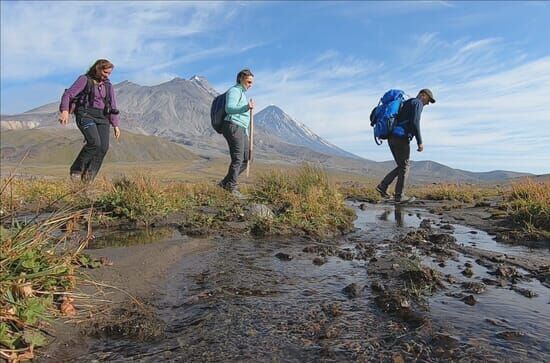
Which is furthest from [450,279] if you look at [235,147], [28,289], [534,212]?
[235,147]

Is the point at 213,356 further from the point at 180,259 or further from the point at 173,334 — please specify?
the point at 180,259

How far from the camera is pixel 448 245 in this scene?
18.9ft

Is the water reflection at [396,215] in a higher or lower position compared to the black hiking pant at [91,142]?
lower

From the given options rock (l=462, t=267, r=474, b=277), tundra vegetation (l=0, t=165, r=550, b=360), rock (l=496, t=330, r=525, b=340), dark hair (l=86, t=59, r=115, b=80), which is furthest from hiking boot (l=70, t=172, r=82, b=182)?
rock (l=496, t=330, r=525, b=340)

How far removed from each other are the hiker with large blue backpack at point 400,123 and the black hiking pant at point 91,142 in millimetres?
6664

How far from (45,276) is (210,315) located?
112 cm

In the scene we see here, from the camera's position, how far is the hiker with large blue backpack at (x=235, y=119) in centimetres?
878

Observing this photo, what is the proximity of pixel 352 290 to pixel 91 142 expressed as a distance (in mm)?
5906

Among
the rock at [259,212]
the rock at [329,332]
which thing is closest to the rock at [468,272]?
the rock at [329,332]

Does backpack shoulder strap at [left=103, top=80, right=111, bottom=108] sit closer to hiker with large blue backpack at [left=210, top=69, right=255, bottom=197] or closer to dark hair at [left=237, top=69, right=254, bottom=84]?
hiker with large blue backpack at [left=210, top=69, right=255, bottom=197]

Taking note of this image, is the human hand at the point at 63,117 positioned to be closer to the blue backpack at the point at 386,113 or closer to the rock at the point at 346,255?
the rock at the point at 346,255

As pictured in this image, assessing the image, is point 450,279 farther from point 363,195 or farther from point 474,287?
point 363,195

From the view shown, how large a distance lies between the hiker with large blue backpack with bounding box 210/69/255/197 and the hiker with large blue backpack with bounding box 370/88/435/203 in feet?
Answer: 12.6

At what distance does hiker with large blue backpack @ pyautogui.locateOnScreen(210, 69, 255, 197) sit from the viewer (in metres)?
8.78
